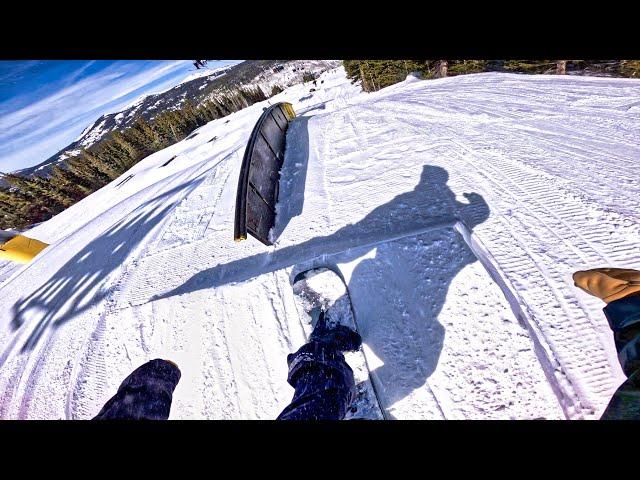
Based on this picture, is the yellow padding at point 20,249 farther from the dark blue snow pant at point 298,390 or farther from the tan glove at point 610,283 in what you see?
the tan glove at point 610,283

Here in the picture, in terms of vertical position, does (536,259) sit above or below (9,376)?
below

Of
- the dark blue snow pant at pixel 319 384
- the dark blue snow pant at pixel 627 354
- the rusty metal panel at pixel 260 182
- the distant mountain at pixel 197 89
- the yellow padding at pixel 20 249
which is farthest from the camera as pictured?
the distant mountain at pixel 197 89

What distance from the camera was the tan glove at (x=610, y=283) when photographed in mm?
2186

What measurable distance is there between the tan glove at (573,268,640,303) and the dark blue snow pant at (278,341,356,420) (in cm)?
218

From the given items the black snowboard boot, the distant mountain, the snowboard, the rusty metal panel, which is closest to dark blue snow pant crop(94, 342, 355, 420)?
the black snowboard boot

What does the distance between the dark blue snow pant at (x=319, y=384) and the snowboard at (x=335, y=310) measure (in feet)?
1.54

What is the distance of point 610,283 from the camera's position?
2.32 metres

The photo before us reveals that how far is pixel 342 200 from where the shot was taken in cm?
500

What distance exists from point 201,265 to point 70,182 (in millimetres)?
30101

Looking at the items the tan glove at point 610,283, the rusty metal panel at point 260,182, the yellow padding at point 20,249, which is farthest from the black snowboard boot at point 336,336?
the yellow padding at point 20,249
